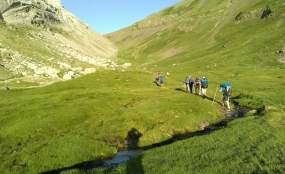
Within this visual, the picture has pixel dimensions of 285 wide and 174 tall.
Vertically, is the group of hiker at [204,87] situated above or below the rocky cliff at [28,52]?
below

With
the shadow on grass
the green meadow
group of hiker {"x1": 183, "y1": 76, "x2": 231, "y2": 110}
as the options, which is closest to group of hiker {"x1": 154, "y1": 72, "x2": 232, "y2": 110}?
group of hiker {"x1": 183, "y1": 76, "x2": 231, "y2": 110}

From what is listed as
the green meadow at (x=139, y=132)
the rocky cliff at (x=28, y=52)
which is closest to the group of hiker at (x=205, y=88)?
the green meadow at (x=139, y=132)

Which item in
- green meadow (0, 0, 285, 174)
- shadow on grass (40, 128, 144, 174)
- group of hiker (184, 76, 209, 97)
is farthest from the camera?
group of hiker (184, 76, 209, 97)

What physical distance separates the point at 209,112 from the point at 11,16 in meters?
177

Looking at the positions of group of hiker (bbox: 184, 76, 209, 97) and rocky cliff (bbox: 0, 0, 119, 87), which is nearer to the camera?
group of hiker (bbox: 184, 76, 209, 97)

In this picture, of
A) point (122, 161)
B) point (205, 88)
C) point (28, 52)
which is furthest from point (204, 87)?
point (28, 52)

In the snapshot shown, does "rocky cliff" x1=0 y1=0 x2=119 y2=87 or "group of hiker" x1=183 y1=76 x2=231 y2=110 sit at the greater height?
"rocky cliff" x1=0 y1=0 x2=119 y2=87

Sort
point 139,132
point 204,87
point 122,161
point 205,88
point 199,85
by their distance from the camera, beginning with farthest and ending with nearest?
1. point 199,85
2. point 205,88
3. point 204,87
4. point 139,132
5. point 122,161

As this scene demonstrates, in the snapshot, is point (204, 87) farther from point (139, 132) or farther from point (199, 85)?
point (139, 132)

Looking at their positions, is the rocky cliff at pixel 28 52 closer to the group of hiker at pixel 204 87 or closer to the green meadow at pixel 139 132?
the group of hiker at pixel 204 87

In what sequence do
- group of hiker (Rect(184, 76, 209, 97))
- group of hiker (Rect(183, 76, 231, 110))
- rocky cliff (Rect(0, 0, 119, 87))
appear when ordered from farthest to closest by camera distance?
1. rocky cliff (Rect(0, 0, 119, 87))
2. group of hiker (Rect(184, 76, 209, 97))
3. group of hiker (Rect(183, 76, 231, 110))

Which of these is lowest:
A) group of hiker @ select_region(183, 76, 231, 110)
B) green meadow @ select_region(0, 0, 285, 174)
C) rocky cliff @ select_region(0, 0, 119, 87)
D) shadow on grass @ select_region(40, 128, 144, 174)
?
shadow on grass @ select_region(40, 128, 144, 174)

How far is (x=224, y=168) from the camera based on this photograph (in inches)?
720

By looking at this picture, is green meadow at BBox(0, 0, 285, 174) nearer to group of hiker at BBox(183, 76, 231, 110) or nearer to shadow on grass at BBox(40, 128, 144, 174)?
shadow on grass at BBox(40, 128, 144, 174)
